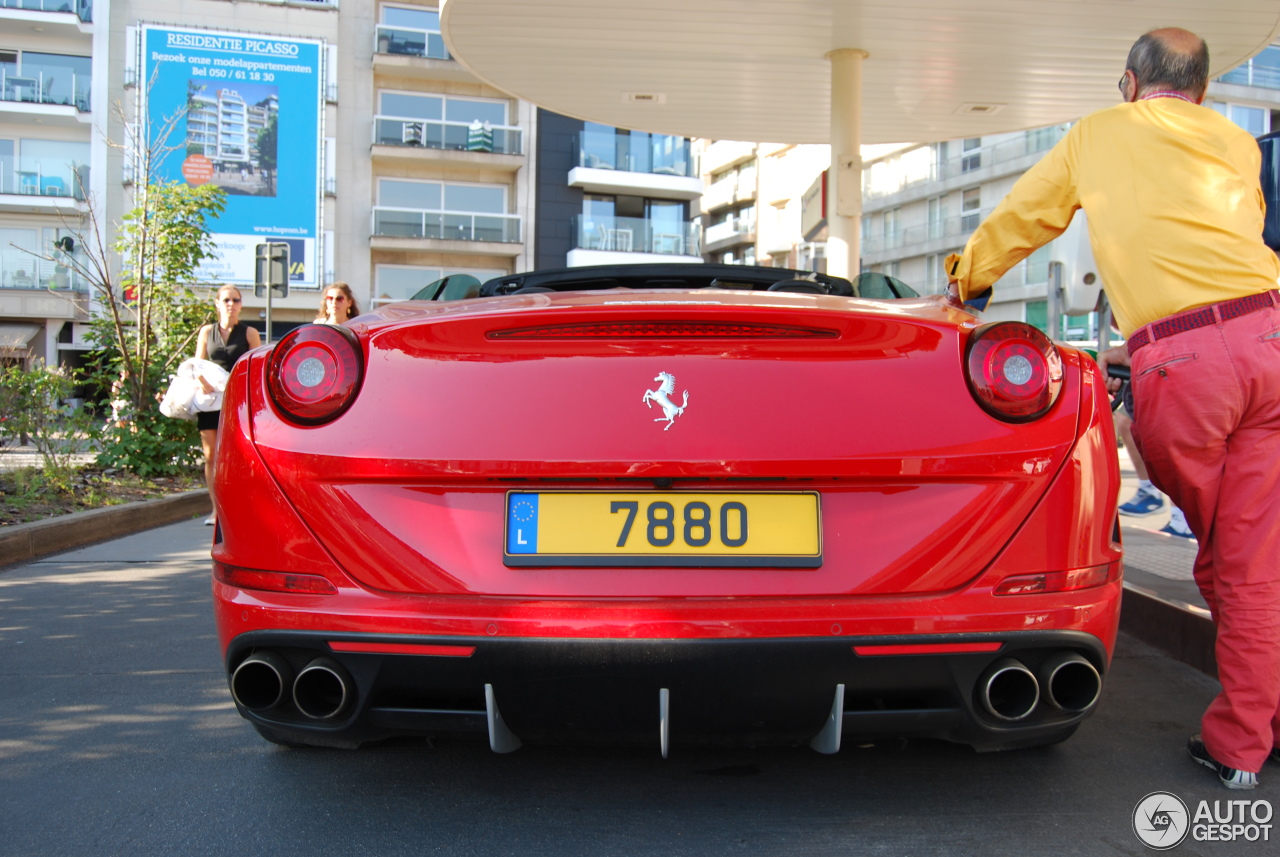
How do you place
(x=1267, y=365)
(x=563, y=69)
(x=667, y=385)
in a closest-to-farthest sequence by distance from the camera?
(x=667, y=385), (x=1267, y=365), (x=563, y=69)

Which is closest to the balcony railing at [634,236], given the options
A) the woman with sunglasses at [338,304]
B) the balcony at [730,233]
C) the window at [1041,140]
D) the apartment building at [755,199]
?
the window at [1041,140]

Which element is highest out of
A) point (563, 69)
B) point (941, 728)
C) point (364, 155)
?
point (364, 155)

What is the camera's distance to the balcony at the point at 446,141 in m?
36.0

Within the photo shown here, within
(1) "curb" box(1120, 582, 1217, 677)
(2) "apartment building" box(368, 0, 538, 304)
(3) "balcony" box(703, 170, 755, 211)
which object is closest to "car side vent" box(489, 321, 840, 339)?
(1) "curb" box(1120, 582, 1217, 677)

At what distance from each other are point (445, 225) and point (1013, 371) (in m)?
35.5

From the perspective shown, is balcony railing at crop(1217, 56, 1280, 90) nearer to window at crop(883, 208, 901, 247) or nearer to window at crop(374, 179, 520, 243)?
window at crop(883, 208, 901, 247)

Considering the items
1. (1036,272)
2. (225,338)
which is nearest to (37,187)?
(225,338)

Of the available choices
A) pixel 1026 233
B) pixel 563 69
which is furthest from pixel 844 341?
pixel 563 69

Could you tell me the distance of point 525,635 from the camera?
6.78 ft

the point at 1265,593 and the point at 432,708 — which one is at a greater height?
the point at 1265,593

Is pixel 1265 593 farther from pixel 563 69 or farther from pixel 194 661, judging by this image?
pixel 563 69

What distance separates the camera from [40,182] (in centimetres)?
3816

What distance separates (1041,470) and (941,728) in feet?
1.85

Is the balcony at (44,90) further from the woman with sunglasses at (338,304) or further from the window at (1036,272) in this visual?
the window at (1036,272)
